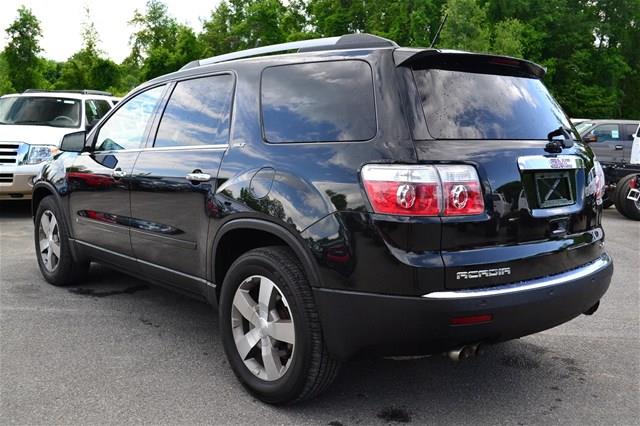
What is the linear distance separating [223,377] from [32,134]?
23.8 ft

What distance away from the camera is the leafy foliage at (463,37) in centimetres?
2970

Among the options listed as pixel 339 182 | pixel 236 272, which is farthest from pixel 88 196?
pixel 339 182

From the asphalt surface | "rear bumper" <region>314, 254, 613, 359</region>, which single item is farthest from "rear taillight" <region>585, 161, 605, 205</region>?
the asphalt surface

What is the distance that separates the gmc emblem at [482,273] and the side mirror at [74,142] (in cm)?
345

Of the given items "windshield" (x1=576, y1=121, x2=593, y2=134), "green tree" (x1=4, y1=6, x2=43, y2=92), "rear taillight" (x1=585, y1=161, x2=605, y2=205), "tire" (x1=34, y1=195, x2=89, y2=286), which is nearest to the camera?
"rear taillight" (x1=585, y1=161, x2=605, y2=205)

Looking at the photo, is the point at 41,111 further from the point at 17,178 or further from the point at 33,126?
the point at 17,178

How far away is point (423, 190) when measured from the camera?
8.71 ft

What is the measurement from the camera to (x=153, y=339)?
13.6ft

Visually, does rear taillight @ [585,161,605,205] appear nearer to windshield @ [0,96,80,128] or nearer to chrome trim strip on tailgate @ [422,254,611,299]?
chrome trim strip on tailgate @ [422,254,611,299]

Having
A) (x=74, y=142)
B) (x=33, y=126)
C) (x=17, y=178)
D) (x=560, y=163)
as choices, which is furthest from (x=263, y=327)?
(x=33, y=126)

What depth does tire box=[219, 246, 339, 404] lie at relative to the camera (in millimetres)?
2926

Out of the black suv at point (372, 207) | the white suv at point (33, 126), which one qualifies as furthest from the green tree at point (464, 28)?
the black suv at point (372, 207)

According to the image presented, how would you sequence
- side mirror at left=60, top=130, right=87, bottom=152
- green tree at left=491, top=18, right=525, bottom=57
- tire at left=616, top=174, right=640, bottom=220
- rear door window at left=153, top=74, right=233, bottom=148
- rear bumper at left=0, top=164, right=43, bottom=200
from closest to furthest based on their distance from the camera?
rear door window at left=153, top=74, right=233, bottom=148
side mirror at left=60, top=130, right=87, bottom=152
rear bumper at left=0, top=164, right=43, bottom=200
tire at left=616, top=174, right=640, bottom=220
green tree at left=491, top=18, right=525, bottom=57

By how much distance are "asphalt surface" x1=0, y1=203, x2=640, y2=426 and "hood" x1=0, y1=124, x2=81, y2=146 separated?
4.85 meters
